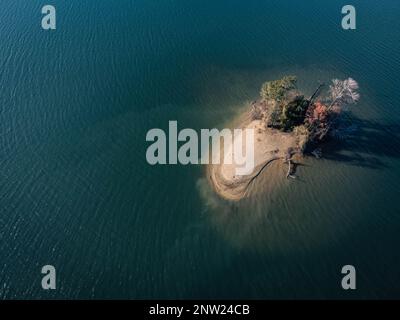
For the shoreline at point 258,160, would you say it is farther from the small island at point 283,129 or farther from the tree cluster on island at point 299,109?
the tree cluster on island at point 299,109

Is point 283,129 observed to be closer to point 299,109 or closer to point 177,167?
point 299,109

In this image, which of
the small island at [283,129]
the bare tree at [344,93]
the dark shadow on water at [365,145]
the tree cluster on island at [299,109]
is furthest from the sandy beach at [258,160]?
the bare tree at [344,93]

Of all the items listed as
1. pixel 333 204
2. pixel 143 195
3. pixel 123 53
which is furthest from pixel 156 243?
pixel 123 53

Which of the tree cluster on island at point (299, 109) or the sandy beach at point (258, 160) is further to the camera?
the tree cluster on island at point (299, 109)

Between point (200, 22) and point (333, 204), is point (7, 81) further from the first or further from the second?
point (333, 204)

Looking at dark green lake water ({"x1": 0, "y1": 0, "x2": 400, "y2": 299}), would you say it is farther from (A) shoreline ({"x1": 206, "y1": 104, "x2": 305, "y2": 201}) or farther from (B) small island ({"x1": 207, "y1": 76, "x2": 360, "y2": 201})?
(B) small island ({"x1": 207, "y1": 76, "x2": 360, "y2": 201})

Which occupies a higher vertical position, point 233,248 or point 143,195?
point 143,195
